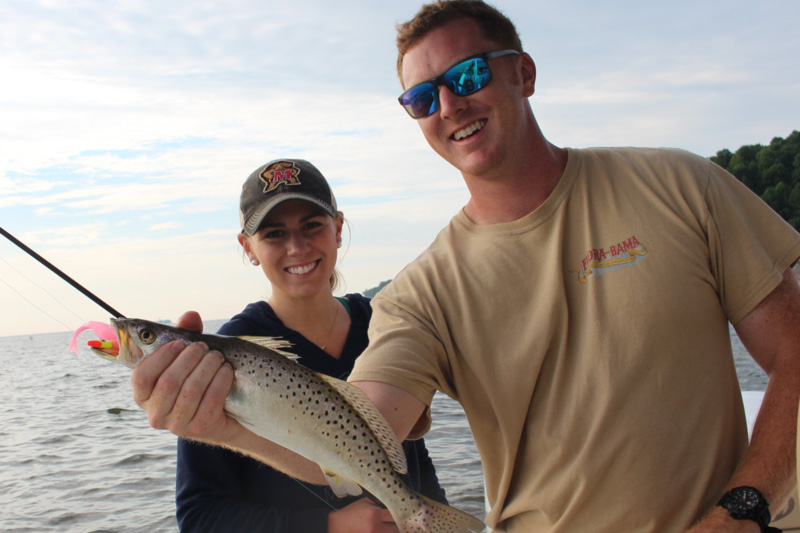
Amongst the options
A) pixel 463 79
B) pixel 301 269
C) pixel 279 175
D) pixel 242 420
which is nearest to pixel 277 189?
pixel 279 175

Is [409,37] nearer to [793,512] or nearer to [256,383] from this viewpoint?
[256,383]

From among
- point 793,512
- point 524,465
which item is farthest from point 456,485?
point 524,465

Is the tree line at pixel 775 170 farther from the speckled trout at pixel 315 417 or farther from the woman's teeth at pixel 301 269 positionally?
the speckled trout at pixel 315 417

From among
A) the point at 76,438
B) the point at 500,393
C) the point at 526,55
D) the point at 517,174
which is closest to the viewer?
the point at 500,393

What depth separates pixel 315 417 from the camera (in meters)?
2.79

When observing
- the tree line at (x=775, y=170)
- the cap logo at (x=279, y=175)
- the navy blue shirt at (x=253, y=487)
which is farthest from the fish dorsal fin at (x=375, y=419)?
the tree line at (x=775, y=170)

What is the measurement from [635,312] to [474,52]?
1.52 meters

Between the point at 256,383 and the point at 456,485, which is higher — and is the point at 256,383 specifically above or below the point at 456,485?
above

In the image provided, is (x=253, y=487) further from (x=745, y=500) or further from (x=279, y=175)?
(x=745, y=500)

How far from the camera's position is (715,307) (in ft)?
9.08

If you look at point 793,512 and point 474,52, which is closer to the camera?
point 474,52

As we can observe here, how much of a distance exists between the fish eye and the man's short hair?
6.29 ft

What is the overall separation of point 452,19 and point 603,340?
178 centimetres

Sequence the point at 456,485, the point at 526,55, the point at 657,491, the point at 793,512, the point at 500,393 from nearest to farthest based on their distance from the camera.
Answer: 1. the point at 657,491
2. the point at 500,393
3. the point at 526,55
4. the point at 793,512
5. the point at 456,485
